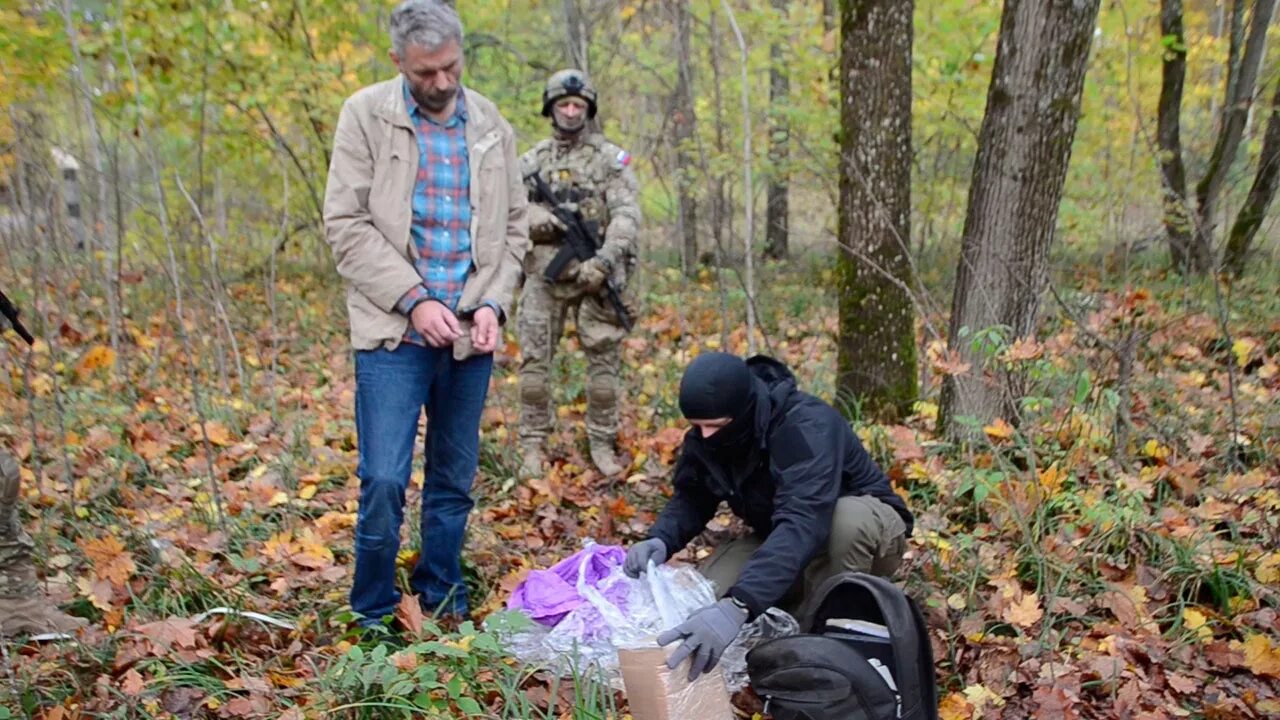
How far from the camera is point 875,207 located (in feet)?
14.2

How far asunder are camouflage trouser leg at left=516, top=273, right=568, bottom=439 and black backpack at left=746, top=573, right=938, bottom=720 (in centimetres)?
247

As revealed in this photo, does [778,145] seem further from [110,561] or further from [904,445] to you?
[110,561]

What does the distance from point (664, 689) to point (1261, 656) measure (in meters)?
1.87

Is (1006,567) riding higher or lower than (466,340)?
lower

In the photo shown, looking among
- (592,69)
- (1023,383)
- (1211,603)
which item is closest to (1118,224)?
(1023,383)

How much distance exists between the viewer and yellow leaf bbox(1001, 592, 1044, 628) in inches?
113

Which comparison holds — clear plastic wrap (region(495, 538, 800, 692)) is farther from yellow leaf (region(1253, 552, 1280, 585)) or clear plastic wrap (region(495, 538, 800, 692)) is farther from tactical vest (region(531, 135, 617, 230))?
tactical vest (region(531, 135, 617, 230))

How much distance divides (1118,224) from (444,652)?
4380mm

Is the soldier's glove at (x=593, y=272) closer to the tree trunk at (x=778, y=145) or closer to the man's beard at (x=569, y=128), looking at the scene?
the man's beard at (x=569, y=128)

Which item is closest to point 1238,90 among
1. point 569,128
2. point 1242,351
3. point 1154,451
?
point 1242,351

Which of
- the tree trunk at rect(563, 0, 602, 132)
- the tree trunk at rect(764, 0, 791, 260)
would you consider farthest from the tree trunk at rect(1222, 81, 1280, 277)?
the tree trunk at rect(563, 0, 602, 132)

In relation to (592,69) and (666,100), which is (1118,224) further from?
(666,100)

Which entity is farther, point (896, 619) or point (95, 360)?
point (95, 360)

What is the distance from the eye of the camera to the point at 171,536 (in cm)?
356
